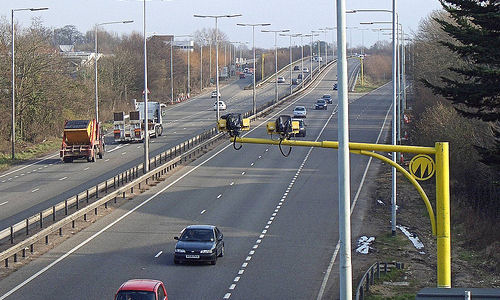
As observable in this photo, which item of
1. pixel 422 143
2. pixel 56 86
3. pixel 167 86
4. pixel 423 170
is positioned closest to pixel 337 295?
pixel 423 170

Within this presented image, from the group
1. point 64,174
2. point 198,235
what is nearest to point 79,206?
point 198,235

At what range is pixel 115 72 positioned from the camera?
4235 inches

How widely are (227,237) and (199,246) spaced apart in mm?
5474

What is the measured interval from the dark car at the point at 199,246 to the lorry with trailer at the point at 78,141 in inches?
1091

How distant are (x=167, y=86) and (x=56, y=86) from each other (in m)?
61.0

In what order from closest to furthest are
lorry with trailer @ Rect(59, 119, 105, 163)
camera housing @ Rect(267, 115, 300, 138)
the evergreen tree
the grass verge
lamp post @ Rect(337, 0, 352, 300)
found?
lamp post @ Rect(337, 0, 352, 300) → camera housing @ Rect(267, 115, 300, 138) → the evergreen tree → lorry with trailer @ Rect(59, 119, 105, 163) → the grass verge

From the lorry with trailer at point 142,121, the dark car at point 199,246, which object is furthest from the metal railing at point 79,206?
the lorry with trailer at point 142,121

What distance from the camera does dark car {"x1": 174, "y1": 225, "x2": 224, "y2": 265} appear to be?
29.1 metres

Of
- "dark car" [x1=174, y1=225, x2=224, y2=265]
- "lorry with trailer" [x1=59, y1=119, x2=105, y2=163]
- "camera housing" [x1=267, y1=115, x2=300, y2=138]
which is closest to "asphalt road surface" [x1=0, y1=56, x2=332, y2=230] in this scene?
"lorry with trailer" [x1=59, y1=119, x2=105, y2=163]

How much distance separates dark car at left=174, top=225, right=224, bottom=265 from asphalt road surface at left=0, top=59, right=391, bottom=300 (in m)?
0.38

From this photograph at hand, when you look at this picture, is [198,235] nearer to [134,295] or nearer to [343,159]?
[134,295]

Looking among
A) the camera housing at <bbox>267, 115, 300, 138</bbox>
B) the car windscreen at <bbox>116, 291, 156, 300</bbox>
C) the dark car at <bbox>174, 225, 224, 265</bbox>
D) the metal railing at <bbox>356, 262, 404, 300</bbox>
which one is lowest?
the metal railing at <bbox>356, 262, 404, 300</bbox>

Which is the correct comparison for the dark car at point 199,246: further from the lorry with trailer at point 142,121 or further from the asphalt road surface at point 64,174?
the lorry with trailer at point 142,121

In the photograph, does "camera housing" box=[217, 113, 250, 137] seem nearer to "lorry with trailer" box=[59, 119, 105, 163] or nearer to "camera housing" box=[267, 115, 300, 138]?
"camera housing" box=[267, 115, 300, 138]
